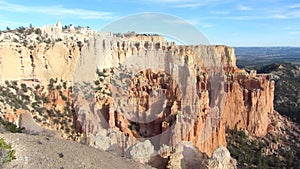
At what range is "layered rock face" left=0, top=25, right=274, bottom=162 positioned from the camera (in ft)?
84.4

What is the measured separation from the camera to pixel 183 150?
41.0 feet

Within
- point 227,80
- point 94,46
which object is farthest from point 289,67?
point 94,46

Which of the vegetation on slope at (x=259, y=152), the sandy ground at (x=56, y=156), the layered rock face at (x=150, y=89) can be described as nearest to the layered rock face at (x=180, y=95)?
the layered rock face at (x=150, y=89)

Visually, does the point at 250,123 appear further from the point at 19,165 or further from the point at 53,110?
the point at 19,165

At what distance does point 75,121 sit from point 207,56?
79.3 ft

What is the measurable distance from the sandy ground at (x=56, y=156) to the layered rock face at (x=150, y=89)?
5.09 metres

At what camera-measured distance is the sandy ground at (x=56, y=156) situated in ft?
31.0

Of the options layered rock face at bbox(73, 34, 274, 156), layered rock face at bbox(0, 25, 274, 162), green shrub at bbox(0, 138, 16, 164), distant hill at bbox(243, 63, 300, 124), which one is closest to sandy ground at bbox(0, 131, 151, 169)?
green shrub at bbox(0, 138, 16, 164)

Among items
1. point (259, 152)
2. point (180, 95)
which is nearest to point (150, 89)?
point (180, 95)

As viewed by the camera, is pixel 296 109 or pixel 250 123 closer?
pixel 250 123

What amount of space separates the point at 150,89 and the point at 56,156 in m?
23.7

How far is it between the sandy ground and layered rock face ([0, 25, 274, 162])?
509 cm

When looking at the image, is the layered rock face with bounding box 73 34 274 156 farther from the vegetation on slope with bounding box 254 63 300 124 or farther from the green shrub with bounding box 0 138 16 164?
the green shrub with bounding box 0 138 16 164

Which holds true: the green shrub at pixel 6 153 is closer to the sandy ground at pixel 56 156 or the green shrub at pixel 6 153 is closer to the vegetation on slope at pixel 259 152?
the sandy ground at pixel 56 156
